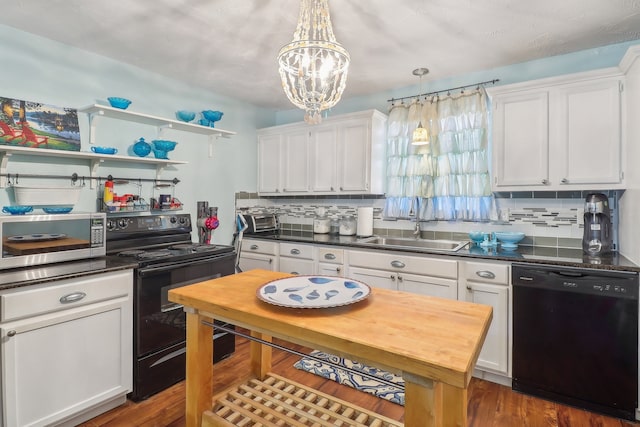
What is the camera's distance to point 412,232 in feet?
11.1

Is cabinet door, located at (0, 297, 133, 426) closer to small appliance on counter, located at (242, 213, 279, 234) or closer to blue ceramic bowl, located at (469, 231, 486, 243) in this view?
small appliance on counter, located at (242, 213, 279, 234)

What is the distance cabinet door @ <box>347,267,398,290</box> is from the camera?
2803mm

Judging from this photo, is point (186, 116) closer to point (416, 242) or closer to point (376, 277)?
point (376, 277)

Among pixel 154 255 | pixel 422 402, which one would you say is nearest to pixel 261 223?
pixel 154 255

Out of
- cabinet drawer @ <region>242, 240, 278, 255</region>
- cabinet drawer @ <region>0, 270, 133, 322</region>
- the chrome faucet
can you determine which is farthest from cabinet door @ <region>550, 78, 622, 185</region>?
cabinet drawer @ <region>0, 270, 133, 322</region>

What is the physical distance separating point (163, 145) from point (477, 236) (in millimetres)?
2746

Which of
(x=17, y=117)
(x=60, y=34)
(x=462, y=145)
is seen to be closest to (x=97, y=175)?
(x=17, y=117)

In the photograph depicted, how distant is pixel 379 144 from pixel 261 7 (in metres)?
1.78

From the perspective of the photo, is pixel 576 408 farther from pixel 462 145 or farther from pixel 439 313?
pixel 462 145

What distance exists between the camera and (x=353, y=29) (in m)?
2.24

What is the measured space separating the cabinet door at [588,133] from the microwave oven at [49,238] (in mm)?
3216

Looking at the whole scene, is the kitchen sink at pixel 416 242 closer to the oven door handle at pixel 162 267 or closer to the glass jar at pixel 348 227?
the glass jar at pixel 348 227

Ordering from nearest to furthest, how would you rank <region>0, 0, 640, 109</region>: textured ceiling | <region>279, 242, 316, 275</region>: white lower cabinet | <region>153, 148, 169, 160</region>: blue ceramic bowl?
<region>0, 0, 640, 109</region>: textured ceiling, <region>153, 148, 169, 160</region>: blue ceramic bowl, <region>279, 242, 316, 275</region>: white lower cabinet

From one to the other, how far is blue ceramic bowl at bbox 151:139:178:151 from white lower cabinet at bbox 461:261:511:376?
257 cm
